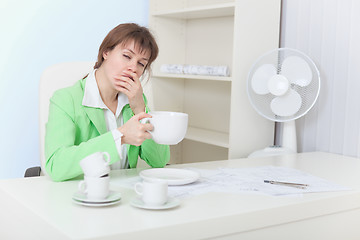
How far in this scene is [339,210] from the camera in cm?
154

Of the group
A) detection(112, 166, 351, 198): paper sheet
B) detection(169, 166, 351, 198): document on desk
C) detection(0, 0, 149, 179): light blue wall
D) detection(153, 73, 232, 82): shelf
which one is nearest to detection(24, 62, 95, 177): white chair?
detection(112, 166, 351, 198): paper sheet

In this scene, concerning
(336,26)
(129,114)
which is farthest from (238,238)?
(336,26)

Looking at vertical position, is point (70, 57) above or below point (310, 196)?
above

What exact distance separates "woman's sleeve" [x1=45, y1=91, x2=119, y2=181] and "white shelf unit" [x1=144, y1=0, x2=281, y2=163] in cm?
105

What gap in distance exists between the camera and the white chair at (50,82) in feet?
6.59

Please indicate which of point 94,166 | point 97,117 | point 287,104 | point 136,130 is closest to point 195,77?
point 287,104

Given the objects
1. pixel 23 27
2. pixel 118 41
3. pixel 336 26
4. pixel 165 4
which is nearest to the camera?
pixel 118 41

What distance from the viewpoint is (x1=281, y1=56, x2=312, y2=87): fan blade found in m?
2.35

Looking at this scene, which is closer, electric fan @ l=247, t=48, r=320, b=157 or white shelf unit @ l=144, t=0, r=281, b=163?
electric fan @ l=247, t=48, r=320, b=157

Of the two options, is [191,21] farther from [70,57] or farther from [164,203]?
[164,203]

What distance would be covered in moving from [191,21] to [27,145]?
1.34m

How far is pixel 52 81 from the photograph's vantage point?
6.75 ft

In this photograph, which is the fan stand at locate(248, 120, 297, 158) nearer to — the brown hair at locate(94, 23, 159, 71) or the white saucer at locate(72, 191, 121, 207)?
the brown hair at locate(94, 23, 159, 71)

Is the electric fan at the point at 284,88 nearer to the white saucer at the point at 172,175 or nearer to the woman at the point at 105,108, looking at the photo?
the woman at the point at 105,108
